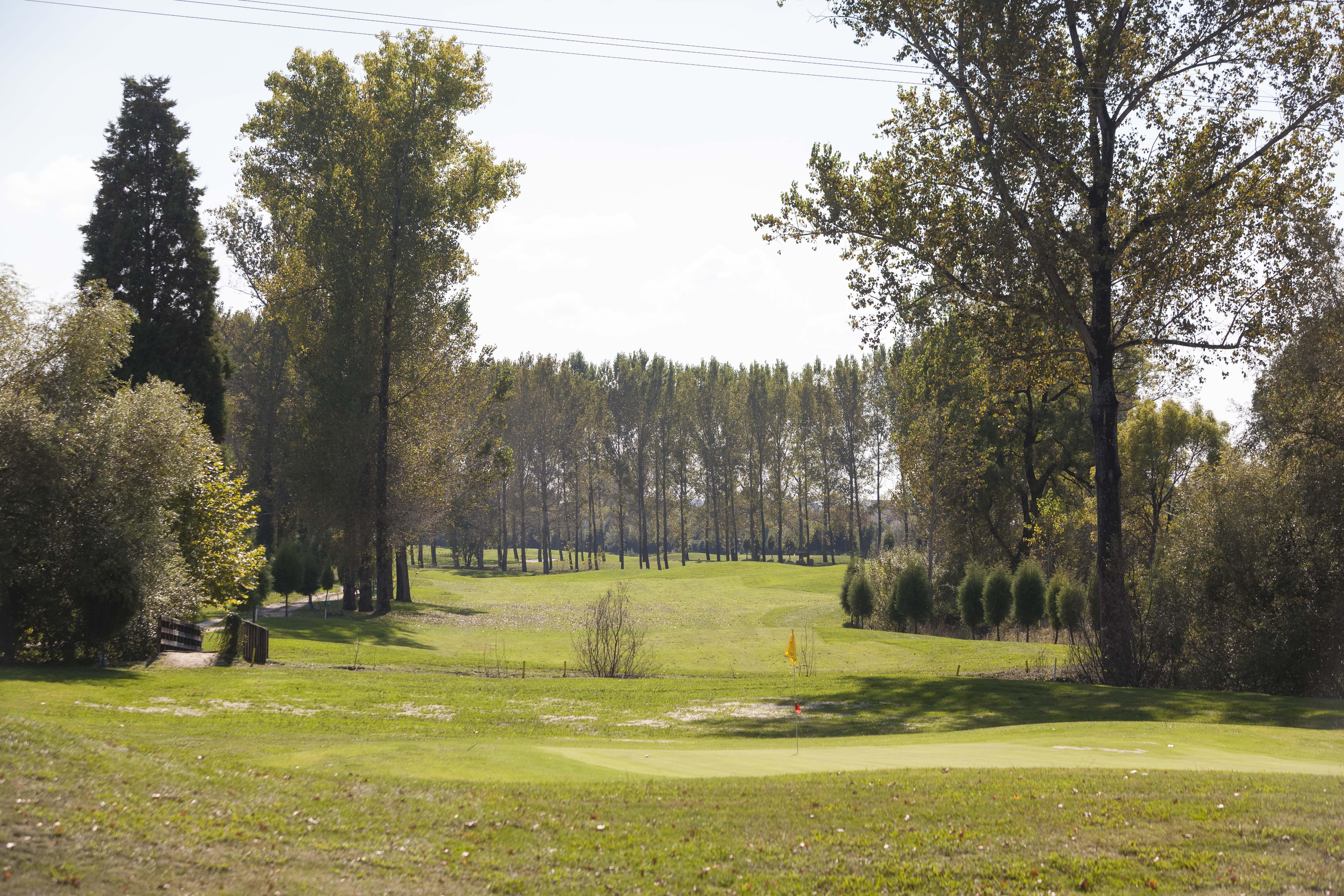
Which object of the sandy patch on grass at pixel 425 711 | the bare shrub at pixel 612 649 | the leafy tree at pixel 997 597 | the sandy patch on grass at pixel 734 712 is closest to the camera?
the sandy patch on grass at pixel 425 711

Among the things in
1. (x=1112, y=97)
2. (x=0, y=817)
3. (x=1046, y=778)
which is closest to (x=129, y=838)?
(x=0, y=817)

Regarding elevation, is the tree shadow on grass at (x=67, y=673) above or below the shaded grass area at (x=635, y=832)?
below

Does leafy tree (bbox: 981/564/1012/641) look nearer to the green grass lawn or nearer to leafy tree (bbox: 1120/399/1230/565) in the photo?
the green grass lawn

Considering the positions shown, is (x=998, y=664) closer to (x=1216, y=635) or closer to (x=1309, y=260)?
(x=1216, y=635)

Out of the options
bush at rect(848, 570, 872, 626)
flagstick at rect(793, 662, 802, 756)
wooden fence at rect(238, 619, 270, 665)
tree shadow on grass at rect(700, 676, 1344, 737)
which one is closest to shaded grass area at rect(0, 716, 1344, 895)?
flagstick at rect(793, 662, 802, 756)

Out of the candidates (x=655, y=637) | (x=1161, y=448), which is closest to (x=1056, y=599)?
(x=1161, y=448)

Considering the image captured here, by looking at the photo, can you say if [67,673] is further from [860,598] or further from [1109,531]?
[860,598]

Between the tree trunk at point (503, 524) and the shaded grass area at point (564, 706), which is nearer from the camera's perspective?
the shaded grass area at point (564, 706)

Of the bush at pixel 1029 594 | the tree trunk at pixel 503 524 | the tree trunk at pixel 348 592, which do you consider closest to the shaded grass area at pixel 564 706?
the bush at pixel 1029 594

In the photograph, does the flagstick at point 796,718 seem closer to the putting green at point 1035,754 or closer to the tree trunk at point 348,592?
the putting green at point 1035,754

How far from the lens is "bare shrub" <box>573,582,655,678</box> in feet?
79.9

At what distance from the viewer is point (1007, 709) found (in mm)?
17922

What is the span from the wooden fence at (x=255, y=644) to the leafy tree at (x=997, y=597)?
24.3 metres

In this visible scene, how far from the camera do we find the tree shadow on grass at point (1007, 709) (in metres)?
15.9
